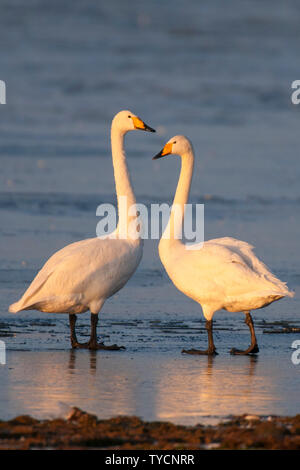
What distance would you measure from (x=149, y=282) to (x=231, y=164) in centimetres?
982

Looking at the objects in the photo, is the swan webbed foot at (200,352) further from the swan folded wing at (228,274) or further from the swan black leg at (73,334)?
the swan black leg at (73,334)

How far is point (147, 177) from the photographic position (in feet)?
64.1

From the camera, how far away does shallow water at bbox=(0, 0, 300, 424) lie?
7.67 metres

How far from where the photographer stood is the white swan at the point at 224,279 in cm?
918

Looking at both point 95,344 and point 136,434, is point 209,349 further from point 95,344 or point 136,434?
point 136,434

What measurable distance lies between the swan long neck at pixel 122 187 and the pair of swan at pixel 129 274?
0.25 metres

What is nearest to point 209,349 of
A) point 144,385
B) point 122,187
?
point 144,385

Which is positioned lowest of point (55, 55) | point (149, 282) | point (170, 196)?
point (149, 282)

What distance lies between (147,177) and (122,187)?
8.94 meters

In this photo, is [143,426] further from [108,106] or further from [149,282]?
[108,106]

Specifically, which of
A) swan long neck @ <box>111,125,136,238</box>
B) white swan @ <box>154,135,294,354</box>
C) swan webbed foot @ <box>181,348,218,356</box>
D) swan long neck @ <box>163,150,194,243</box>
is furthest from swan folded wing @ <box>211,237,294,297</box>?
swan long neck @ <box>111,125,136,238</box>

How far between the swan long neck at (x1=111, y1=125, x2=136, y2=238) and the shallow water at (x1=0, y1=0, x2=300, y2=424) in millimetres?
953

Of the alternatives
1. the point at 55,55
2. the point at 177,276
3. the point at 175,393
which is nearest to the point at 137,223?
the point at 177,276
